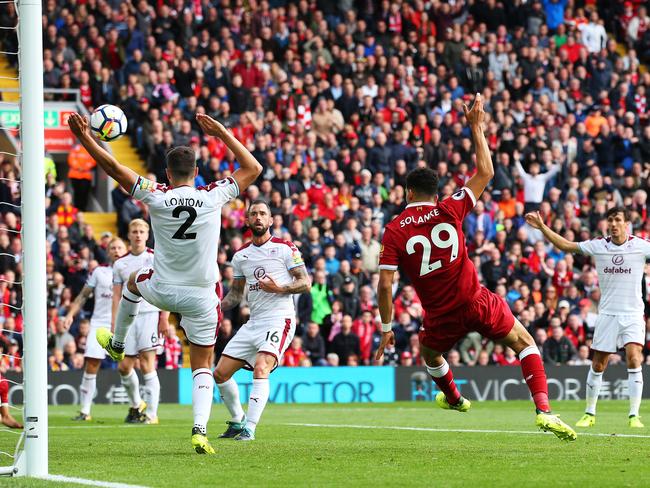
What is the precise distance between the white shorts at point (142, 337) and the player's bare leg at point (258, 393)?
12.5ft

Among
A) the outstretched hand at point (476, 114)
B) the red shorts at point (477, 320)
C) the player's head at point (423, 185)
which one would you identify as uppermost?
the outstretched hand at point (476, 114)

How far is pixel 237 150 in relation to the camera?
10.2m

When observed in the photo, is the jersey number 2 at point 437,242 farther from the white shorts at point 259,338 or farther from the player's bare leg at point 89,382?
the player's bare leg at point 89,382

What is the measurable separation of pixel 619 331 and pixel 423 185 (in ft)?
18.8

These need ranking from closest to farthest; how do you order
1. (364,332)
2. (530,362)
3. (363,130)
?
1. (530,362)
2. (364,332)
3. (363,130)

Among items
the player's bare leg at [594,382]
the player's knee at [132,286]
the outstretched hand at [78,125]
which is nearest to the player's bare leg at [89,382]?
the player's knee at [132,286]

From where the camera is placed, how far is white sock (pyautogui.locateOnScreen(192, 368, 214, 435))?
412 inches

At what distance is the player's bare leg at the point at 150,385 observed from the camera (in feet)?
52.6

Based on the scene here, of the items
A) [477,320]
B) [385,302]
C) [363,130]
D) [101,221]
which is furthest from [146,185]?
[363,130]

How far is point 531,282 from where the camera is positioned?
86.5 feet

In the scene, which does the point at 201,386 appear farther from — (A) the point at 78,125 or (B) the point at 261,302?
(B) the point at 261,302

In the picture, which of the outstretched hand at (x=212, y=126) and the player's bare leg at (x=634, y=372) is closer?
the outstretched hand at (x=212, y=126)

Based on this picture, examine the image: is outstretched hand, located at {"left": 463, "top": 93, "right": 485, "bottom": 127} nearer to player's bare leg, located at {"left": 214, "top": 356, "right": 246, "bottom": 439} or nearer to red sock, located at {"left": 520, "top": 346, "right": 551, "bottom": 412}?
red sock, located at {"left": 520, "top": 346, "right": 551, "bottom": 412}

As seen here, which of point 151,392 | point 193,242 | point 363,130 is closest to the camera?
point 193,242
